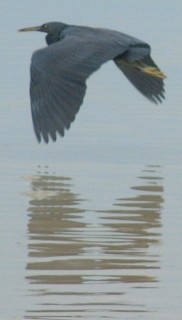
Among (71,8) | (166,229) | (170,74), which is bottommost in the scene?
(71,8)

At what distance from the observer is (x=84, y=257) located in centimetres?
809

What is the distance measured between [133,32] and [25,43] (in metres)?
2.03

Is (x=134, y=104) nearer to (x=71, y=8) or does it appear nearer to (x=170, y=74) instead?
(x=170, y=74)

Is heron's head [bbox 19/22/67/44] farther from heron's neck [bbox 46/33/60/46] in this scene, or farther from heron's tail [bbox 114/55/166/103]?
heron's tail [bbox 114/55/166/103]

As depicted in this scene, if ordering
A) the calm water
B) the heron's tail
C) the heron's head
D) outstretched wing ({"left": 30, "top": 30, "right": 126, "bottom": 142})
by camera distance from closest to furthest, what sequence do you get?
the calm water
outstretched wing ({"left": 30, "top": 30, "right": 126, "bottom": 142})
the heron's head
the heron's tail

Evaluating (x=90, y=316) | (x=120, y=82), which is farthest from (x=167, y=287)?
(x=120, y=82)

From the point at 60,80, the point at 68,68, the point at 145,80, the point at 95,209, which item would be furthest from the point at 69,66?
the point at 145,80

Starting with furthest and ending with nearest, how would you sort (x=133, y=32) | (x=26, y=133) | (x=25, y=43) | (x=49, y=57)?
1. (x=133, y=32)
2. (x=25, y=43)
3. (x=26, y=133)
4. (x=49, y=57)

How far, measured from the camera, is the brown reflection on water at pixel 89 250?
7168 millimetres

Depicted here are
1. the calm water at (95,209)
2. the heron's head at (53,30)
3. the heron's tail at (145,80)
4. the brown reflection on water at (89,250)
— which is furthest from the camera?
the heron's tail at (145,80)

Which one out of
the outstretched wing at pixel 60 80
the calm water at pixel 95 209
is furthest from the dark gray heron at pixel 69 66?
the calm water at pixel 95 209

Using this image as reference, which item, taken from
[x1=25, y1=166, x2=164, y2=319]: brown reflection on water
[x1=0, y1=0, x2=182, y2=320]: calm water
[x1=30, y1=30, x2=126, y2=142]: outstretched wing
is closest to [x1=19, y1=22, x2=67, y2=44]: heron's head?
[x1=0, y1=0, x2=182, y2=320]: calm water

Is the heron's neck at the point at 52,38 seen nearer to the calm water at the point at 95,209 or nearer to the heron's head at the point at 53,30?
the heron's head at the point at 53,30

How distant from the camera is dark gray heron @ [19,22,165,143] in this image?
9.48 meters
